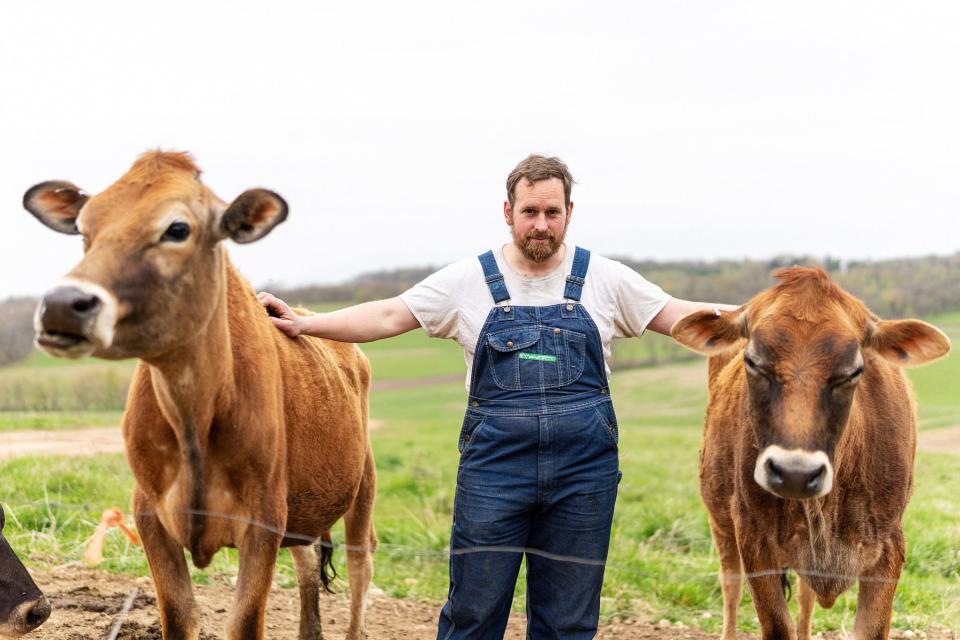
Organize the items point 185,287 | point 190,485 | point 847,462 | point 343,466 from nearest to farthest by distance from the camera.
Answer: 1. point 185,287
2. point 190,485
3. point 847,462
4. point 343,466

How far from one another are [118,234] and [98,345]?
17.8 inches

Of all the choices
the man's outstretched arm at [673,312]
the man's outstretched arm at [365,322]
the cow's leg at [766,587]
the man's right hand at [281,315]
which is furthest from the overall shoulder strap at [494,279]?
the cow's leg at [766,587]

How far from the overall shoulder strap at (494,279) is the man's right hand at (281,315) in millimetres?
1054

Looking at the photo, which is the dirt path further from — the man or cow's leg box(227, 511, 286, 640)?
the man

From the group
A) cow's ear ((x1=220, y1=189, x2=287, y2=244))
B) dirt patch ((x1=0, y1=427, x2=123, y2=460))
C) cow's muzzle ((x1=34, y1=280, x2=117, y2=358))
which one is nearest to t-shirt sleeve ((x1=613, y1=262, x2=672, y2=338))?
cow's ear ((x1=220, y1=189, x2=287, y2=244))

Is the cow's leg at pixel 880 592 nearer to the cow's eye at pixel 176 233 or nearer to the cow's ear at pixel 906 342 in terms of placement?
the cow's ear at pixel 906 342

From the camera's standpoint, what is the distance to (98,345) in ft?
11.8

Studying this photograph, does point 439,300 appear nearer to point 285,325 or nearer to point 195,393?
point 285,325

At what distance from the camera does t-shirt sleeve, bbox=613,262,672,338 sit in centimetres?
507

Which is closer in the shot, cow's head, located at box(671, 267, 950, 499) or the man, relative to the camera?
cow's head, located at box(671, 267, 950, 499)

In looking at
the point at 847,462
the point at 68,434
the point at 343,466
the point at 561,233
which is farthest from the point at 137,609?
the point at 68,434

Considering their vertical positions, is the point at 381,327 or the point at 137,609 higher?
the point at 381,327

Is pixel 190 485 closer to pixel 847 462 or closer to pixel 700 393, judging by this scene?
pixel 847 462

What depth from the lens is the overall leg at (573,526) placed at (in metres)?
4.78
